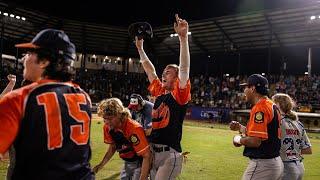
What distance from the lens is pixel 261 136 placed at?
4898mm

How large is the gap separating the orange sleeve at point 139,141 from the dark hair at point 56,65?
2188 mm

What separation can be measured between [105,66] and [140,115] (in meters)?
45.1

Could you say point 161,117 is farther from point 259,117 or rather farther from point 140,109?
point 140,109

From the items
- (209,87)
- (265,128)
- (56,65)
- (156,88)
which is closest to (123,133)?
(156,88)

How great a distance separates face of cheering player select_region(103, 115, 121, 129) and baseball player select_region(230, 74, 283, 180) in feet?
4.99

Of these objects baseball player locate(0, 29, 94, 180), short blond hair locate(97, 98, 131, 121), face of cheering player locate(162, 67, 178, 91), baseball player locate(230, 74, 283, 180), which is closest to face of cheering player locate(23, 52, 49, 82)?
baseball player locate(0, 29, 94, 180)

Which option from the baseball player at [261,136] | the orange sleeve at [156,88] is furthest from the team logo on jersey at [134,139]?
the baseball player at [261,136]

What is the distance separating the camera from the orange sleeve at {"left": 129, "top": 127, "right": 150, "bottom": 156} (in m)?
4.71

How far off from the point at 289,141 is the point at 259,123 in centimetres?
127

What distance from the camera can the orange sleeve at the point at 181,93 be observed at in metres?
4.94

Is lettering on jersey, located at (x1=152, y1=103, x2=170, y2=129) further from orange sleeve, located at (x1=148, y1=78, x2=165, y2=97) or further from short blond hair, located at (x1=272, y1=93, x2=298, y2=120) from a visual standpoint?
short blond hair, located at (x1=272, y1=93, x2=298, y2=120)

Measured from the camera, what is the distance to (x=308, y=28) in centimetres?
3453

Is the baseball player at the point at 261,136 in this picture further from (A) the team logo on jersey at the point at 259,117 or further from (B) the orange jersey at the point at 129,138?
(B) the orange jersey at the point at 129,138

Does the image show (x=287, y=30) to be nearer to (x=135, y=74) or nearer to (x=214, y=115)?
(x=214, y=115)
